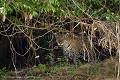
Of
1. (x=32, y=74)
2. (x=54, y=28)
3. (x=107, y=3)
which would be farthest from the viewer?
(x=32, y=74)

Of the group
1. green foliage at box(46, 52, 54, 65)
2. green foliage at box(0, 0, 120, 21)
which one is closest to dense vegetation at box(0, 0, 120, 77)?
green foliage at box(0, 0, 120, 21)

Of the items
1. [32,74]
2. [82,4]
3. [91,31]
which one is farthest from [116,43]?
[32,74]

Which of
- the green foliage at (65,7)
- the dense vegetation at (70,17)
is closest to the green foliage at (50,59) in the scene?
the dense vegetation at (70,17)

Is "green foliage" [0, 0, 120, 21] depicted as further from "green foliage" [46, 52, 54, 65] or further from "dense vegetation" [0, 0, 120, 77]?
"green foliage" [46, 52, 54, 65]

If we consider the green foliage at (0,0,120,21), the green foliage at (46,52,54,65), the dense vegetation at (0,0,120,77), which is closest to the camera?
the green foliage at (0,0,120,21)

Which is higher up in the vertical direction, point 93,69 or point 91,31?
point 91,31

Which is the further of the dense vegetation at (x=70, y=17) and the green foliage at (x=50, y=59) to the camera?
the green foliage at (x=50, y=59)

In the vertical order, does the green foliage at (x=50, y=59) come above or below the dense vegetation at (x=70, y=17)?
below

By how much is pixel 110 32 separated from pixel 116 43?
0.27 m

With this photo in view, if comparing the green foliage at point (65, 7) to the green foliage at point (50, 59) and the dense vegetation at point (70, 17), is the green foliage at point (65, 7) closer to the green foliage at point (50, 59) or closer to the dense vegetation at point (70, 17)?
the dense vegetation at point (70, 17)

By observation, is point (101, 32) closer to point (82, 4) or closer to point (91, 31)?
point (91, 31)

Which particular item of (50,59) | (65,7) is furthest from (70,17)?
(50,59)

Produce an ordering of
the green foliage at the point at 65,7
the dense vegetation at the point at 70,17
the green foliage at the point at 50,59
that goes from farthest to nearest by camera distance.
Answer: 1. the green foliage at the point at 50,59
2. the dense vegetation at the point at 70,17
3. the green foliage at the point at 65,7

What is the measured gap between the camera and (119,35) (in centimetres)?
371
